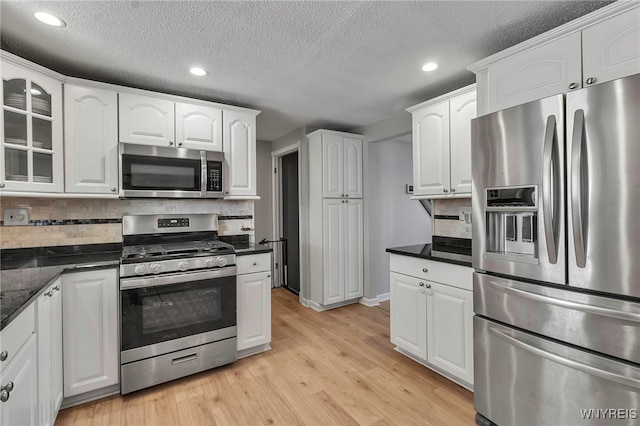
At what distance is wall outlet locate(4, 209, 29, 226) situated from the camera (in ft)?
6.98

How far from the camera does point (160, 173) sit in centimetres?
244

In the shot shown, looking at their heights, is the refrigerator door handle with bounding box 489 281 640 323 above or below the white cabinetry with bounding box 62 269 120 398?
above

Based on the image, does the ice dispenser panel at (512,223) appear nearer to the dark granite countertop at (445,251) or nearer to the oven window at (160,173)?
the dark granite countertop at (445,251)

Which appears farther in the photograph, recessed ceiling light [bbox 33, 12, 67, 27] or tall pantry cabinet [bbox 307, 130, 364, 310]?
tall pantry cabinet [bbox 307, 130, 364, 310]

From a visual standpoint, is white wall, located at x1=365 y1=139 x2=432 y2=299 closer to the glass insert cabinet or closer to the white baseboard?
the white baseboard

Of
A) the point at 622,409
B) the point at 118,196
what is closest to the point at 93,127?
the point at 118,196

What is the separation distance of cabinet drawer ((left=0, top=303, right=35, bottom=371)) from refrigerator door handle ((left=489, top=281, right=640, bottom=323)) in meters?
2.24

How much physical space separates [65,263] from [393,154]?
3700mm

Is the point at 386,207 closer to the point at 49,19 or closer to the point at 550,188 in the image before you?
the point at 550,188

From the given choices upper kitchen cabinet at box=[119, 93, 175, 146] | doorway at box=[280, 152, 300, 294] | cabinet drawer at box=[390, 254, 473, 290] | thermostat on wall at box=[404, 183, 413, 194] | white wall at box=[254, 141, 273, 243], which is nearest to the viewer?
cabinet drawer at box=[390, 254, 473, 290]

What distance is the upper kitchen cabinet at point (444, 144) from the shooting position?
2320 mm

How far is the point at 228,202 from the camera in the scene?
10.2 ft

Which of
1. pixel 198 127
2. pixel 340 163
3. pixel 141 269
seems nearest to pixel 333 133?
pixel 340 163

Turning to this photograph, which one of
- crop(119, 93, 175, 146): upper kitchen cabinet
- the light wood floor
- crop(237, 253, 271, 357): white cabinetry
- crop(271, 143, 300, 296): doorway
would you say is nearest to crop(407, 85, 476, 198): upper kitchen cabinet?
the light wood floor
